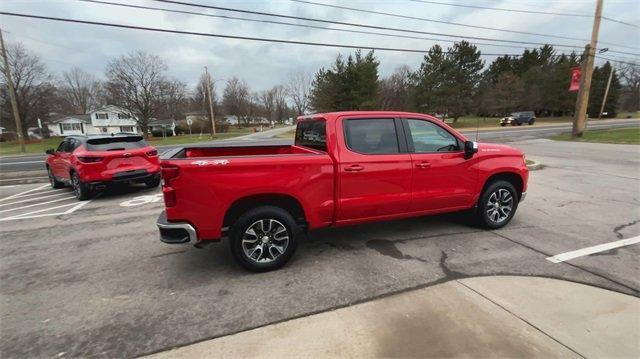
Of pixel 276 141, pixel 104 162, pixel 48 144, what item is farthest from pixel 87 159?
pixel 48 144

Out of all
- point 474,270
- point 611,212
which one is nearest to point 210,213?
point 474,270

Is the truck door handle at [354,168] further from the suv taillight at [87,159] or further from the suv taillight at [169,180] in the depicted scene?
the suv taillight at [87,159]

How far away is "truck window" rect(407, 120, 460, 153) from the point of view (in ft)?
14.9

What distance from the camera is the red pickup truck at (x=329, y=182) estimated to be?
11.6ft

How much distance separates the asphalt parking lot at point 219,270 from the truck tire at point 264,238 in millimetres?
176

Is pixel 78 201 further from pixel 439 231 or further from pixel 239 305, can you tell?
pixel 439 231

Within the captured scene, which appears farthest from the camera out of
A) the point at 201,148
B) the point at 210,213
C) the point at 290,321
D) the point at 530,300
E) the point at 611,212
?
the point at 611,212

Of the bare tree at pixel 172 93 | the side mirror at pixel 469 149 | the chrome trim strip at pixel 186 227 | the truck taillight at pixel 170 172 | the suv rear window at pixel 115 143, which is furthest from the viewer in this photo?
the bare tree at pixel 172 93

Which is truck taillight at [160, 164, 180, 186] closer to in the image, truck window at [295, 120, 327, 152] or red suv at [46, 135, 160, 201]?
truck window at [295, 120, 327, 152]

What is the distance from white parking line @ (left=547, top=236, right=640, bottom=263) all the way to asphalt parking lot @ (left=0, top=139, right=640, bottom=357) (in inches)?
2.8

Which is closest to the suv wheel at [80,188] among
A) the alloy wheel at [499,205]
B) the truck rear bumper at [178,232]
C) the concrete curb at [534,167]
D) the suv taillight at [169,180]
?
the truck rear bumper at [178,232]

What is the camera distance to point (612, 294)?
128 inches

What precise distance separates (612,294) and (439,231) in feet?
7.03

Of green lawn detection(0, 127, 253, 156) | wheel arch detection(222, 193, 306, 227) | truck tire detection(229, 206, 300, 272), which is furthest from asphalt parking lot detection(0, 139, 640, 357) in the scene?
green lawn detection(0, 127, 253, 156)
